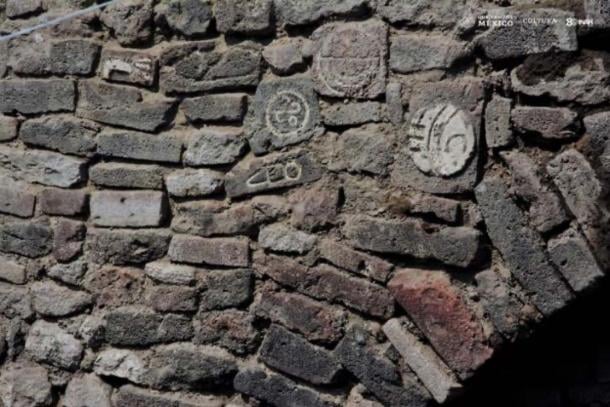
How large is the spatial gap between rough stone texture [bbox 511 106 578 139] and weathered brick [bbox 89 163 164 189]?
109cm

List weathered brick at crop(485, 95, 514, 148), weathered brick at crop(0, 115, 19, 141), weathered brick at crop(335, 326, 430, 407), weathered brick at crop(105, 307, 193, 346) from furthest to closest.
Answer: weathered brick at crop(0, 115, 19, 141), weathered brick at crop(105, 307, 193, 346), weathered brick at crop(335, 326, 430, 407), weathered brick at crop(485, 95, 514, 148)

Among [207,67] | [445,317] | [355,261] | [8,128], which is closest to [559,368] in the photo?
[445,317]

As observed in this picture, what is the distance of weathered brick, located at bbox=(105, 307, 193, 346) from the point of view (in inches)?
112

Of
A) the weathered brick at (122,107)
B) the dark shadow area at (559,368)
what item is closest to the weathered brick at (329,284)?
the dark shadow area at (559,368)

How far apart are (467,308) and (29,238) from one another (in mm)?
1427

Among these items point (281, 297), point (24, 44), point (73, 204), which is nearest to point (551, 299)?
point (281, 297)

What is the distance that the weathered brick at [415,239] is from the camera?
2.43m

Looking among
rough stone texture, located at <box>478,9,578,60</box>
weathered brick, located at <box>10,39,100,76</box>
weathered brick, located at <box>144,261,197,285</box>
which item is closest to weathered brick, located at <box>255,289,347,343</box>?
weathered brick, located at <box>144,261,197,285</box>

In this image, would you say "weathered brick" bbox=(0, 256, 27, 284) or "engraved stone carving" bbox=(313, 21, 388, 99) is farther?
"weathered brick" bbox=(0, 256, 27, 284)

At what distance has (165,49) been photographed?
9.52ft

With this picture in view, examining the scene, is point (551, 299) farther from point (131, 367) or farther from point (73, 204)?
point (73, 204)

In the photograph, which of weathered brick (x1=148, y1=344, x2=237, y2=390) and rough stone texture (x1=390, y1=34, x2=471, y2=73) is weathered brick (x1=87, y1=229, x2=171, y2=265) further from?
rough stone texture (x1=390, y1=34, x2=471, y2=73)

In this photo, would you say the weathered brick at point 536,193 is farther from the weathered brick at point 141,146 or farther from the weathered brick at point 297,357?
the weathered brick at point 141,146

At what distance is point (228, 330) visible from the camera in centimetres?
279
